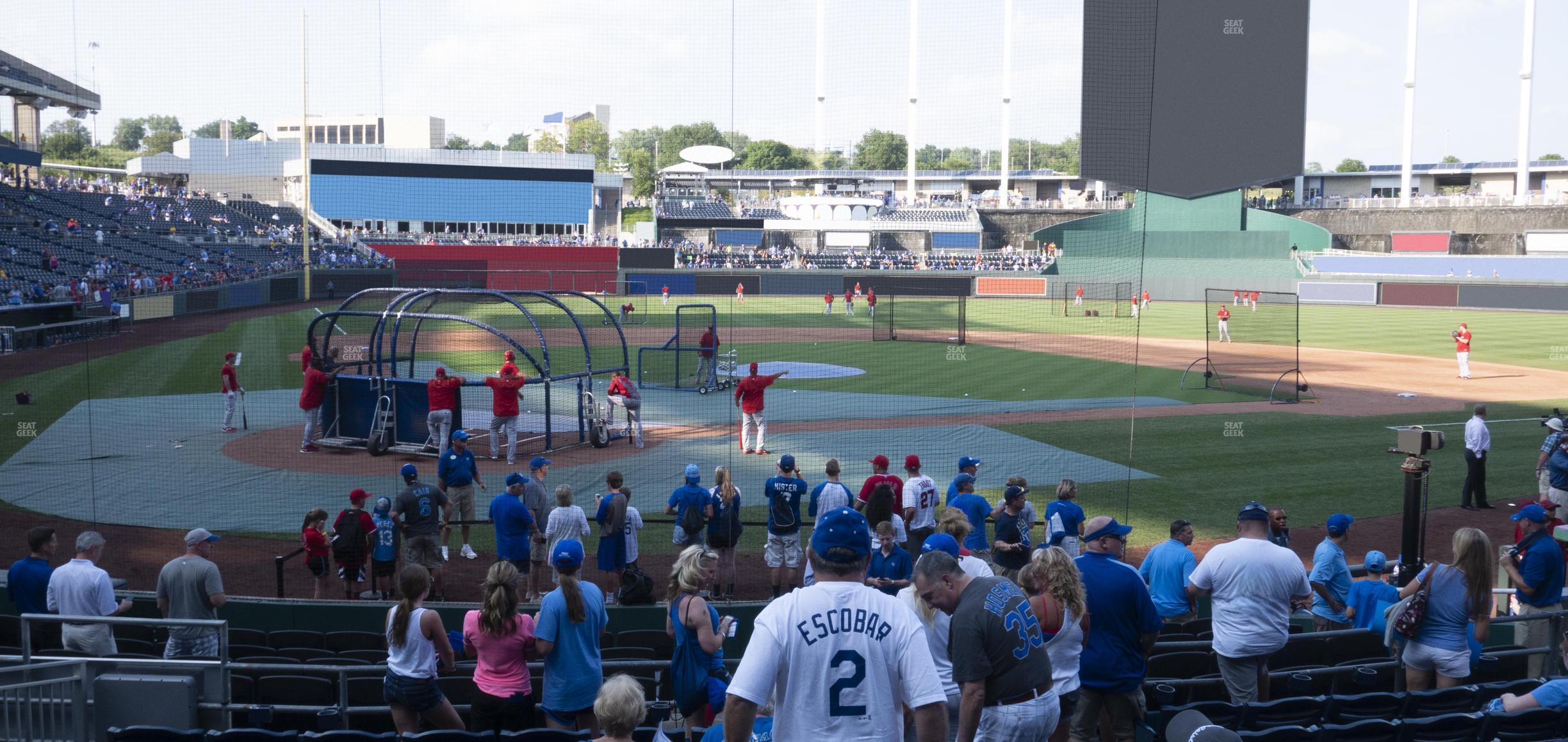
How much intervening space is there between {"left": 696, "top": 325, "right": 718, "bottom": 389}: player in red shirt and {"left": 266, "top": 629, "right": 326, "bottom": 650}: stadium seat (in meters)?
14.9

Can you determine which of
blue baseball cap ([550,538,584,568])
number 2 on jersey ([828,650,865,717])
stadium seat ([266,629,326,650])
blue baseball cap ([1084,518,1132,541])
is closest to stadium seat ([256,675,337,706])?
stadium seat ([266,629,326,650])

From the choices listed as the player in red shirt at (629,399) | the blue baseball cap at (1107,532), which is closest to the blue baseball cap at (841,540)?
the blue baseball cap at (1107,532)

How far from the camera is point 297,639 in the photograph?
29.3ft

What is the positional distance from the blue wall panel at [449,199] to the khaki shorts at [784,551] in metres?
62.7

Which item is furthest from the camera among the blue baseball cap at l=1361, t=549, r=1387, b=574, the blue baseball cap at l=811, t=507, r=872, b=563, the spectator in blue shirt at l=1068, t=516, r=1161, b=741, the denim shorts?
the blue baseball cap at l=1361, t=549, r=1387, b=574

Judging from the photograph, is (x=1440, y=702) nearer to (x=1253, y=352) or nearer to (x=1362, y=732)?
(x=1362, y=732)

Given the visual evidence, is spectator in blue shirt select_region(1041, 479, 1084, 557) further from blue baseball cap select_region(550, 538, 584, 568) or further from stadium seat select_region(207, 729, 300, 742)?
stadium seat select_region(207, 729, 300, 742)

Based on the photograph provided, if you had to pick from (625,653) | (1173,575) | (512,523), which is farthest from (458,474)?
(1173,575)

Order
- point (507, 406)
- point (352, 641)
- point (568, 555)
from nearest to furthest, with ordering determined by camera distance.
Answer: point (568, 555) → point (352, 641) → point (507, 406)

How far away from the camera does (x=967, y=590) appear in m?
4.84

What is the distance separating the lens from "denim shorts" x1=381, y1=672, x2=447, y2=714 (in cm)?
635

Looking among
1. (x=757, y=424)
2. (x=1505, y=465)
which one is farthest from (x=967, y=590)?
(x=1505, y=465)

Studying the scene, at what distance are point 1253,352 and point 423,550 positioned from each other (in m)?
31.1

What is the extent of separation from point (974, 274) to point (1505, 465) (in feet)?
→ 153
